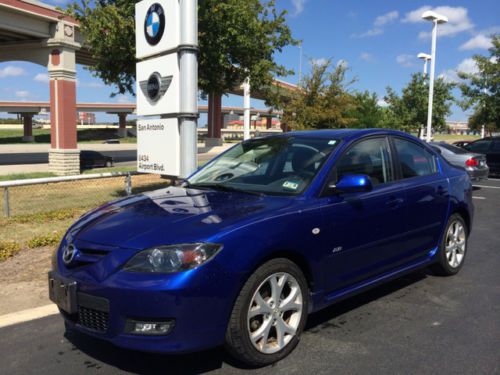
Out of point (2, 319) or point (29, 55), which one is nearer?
point (2, 319)

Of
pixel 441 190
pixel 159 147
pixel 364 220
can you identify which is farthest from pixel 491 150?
pixel 364 220

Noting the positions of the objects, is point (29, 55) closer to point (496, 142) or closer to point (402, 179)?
point (496, 142)

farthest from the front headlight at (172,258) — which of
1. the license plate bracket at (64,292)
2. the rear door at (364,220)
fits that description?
the rear door at (364,220)

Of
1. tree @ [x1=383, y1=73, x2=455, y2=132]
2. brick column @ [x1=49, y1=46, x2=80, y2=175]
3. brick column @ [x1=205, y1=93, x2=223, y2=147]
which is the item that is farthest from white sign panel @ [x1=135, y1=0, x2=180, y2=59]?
brick column @ [x1=205, y1=93, x2=223, y2=147]

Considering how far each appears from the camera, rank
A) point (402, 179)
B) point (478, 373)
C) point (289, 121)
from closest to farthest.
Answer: point (478, 373)
point (402, 179)
point (289, 121)

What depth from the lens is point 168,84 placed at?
7434mm

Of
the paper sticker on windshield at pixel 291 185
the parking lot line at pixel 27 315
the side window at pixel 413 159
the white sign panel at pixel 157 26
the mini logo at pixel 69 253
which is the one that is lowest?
the parking lot line at pixel 27 315

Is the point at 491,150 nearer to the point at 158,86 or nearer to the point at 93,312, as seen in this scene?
the point at 158,86

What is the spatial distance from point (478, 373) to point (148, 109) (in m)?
6.31

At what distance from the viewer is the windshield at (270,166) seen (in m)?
3.77

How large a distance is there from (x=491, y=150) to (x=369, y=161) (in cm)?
1530

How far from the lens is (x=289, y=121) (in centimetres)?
2041

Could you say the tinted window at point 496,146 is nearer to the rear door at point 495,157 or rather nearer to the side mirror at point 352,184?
the rear door at point 495,157

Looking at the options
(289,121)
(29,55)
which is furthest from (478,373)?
(29,55)
